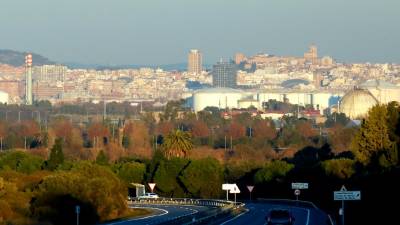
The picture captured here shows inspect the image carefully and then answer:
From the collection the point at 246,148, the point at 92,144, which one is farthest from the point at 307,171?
the point at 92,144

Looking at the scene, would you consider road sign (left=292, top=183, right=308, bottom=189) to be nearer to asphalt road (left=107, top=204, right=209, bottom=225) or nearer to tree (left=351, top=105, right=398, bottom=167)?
tree (left=351, top=105, right=398, bottom=167)

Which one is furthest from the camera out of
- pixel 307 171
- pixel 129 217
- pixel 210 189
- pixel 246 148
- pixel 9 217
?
pixel 246 148

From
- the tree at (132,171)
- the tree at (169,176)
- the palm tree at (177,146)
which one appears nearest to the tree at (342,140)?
the palm tree at (177,146)

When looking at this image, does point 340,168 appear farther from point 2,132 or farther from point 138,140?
point 2,132

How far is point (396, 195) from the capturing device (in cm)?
4872

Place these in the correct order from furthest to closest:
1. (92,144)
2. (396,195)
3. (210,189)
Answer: (92,144)
(210,189)
(396,195)

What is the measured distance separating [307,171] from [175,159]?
1416 cm

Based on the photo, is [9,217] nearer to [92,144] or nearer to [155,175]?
[155,175]

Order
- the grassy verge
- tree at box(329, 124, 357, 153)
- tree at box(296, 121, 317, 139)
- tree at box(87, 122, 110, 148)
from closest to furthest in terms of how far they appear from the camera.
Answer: the grassy verge, tree at box(329, 124, 357, 153), tree at box(87, 122, 110, 148), tree at box(296, 121, 317, 139)

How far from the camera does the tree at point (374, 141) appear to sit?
8238 cm

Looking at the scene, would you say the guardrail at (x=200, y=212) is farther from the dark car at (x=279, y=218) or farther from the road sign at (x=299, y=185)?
the dark car at (x=279, y=218)

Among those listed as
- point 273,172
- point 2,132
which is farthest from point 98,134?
point 273,172

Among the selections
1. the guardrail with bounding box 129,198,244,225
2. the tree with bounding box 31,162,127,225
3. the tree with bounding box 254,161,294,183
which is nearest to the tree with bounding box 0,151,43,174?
the guardrail with bounding box 129,198,244,225

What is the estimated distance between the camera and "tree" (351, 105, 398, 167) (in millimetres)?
82375
